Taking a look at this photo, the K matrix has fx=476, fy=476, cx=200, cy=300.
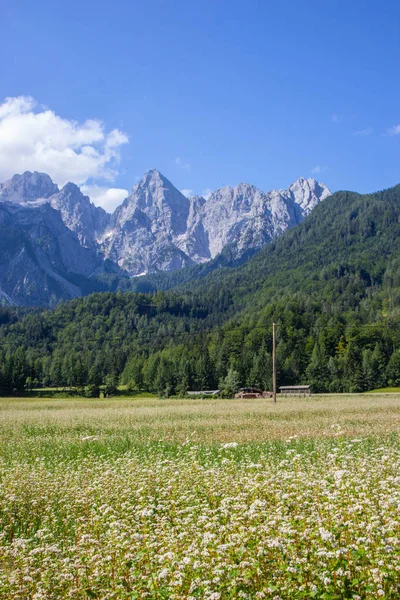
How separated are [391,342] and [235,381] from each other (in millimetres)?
48606

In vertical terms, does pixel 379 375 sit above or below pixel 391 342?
below

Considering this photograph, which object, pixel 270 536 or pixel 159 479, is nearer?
pixel 270 536

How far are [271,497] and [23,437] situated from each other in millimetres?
20232

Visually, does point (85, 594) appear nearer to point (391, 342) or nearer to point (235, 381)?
point (235, 381)

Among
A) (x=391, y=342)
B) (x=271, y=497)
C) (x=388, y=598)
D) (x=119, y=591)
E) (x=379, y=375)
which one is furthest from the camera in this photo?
(x=391, y=342)

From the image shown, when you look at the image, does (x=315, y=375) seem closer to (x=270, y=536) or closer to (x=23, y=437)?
(x=23, y=437)

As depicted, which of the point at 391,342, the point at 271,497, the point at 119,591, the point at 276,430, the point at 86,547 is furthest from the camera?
the point at 391,342

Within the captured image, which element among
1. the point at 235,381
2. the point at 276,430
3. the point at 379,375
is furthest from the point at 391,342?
the point at 276,430

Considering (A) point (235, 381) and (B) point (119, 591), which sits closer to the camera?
(B) point (119, 591)

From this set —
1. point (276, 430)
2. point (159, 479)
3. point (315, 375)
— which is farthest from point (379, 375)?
point (159, 479)

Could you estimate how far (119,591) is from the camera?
5559 mm

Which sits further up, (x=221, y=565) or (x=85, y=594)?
(x=221, y=565)

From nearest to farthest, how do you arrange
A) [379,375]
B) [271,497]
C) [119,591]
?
[119,591]
[271,497]
[379,375]

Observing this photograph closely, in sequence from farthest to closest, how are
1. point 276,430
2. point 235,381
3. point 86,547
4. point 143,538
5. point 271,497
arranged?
point 235,381 < point 276,430 < point 271,497 < point 86,547 < point 143,538
